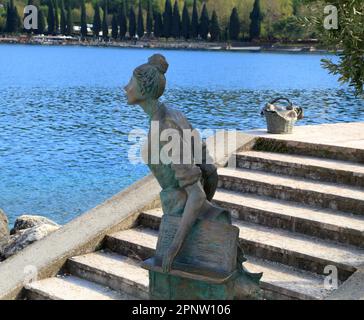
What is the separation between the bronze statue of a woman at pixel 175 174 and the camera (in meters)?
4.95

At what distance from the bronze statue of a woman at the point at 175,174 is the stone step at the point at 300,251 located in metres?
1.63

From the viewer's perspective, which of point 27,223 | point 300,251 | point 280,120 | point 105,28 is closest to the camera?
point 300,251

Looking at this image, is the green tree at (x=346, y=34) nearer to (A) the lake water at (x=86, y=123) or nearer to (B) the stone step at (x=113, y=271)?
(B) the stone step at (x=113, y=271)

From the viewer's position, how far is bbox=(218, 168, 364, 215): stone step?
7629mm

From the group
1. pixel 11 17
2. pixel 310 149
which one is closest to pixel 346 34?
pixel 310 149

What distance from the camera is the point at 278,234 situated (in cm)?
736

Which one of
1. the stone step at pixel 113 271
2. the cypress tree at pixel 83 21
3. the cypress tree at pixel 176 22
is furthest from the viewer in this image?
the cypress tree at pixel 83 21

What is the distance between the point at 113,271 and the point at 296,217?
2.06 m

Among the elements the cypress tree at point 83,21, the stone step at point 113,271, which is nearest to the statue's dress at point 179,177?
the stone step at point 113,271

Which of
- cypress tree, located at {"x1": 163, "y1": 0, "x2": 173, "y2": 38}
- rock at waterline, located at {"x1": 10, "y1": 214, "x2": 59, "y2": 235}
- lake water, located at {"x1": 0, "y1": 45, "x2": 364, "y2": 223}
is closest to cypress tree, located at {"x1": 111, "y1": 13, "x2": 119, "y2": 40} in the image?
cypress tree, located at {"x1": 163, "y1": 0, "x2": 173, "y2": 38}

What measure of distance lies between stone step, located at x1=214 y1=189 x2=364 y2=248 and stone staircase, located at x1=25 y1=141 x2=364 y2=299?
0.03ft

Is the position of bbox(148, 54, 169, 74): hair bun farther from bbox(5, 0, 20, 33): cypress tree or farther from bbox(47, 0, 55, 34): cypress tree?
bbox(5, 0, 20, 33): cypress tree

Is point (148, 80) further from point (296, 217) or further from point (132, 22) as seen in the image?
point (132, 22)
